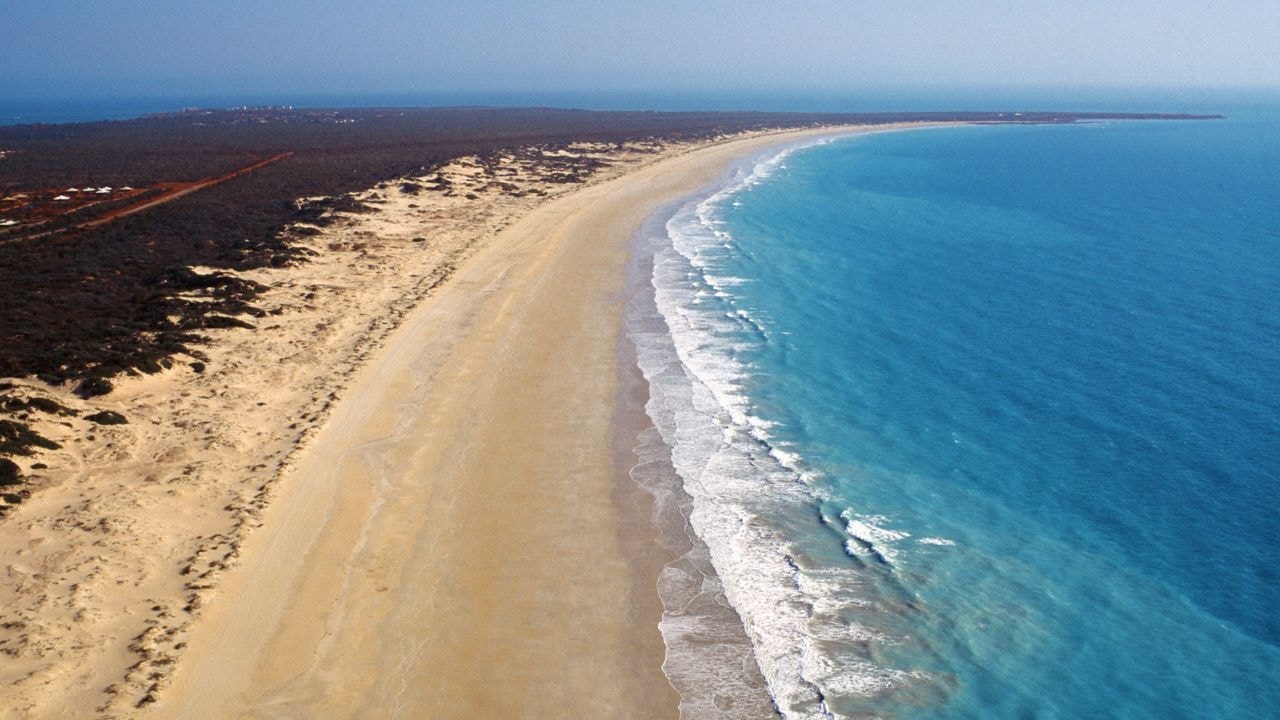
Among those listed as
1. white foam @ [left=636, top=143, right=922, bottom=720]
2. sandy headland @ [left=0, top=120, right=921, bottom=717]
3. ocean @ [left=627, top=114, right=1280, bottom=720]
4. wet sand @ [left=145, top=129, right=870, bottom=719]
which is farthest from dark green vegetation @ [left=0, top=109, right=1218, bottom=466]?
ocean @ [left=627, top=114, right=1280, bottom=720]

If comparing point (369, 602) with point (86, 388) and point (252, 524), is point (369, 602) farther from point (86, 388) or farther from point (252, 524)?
point (86, 388)

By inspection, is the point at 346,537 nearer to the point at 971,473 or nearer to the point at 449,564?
the point at 449,564

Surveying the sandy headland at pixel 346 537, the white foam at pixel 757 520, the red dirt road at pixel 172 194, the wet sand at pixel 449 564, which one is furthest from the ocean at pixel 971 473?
the red dirt road at pixel 172 194

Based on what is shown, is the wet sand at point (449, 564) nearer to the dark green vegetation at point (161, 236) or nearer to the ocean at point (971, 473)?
the ocean at point (971, 473)

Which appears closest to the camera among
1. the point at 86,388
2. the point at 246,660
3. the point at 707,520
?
the point at 246,660

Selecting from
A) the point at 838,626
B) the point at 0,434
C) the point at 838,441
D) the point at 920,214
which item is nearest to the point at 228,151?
the point at 920,214

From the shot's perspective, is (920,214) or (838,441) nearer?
(838,441)
